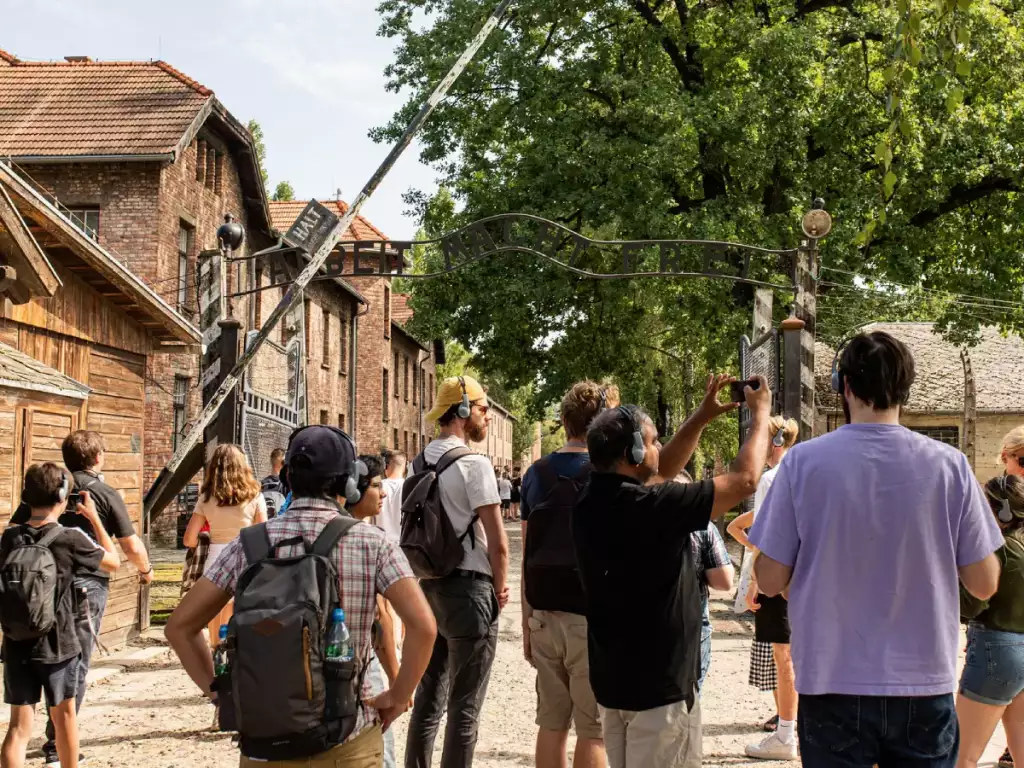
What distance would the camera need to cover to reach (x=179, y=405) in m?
26.5

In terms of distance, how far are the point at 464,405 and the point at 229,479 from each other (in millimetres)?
2395

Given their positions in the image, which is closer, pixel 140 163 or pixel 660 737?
pixel 660 737

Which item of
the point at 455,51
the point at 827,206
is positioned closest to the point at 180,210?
the point at 455,51

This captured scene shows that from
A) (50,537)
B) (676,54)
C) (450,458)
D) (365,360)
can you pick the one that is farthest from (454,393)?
(365,360)

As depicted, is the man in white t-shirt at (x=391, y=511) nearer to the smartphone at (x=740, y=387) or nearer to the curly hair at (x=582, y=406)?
the curly hair at (x=582, y=406)

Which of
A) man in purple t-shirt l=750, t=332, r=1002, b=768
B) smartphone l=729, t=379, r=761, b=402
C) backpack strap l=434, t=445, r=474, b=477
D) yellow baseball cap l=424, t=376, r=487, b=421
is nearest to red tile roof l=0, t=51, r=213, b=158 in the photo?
yellow baseball cap l=424, t=376, r=487, b=421

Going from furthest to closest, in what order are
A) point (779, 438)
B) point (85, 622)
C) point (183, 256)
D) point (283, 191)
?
point (283, 191) → point (183, 256) → point (779, 438) → point (85, 622)

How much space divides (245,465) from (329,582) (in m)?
4.60

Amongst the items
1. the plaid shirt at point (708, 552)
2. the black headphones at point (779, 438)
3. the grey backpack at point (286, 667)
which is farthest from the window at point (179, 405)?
the grey backpack at point (286, 667)

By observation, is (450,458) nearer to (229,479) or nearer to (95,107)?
(229,479)

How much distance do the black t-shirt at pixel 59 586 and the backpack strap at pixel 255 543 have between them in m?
2.74

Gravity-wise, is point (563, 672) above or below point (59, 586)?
below

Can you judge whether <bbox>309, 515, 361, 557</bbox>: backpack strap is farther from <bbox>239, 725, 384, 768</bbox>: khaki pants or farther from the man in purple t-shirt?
the man in purple t-shirt

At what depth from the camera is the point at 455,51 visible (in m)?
24.8
